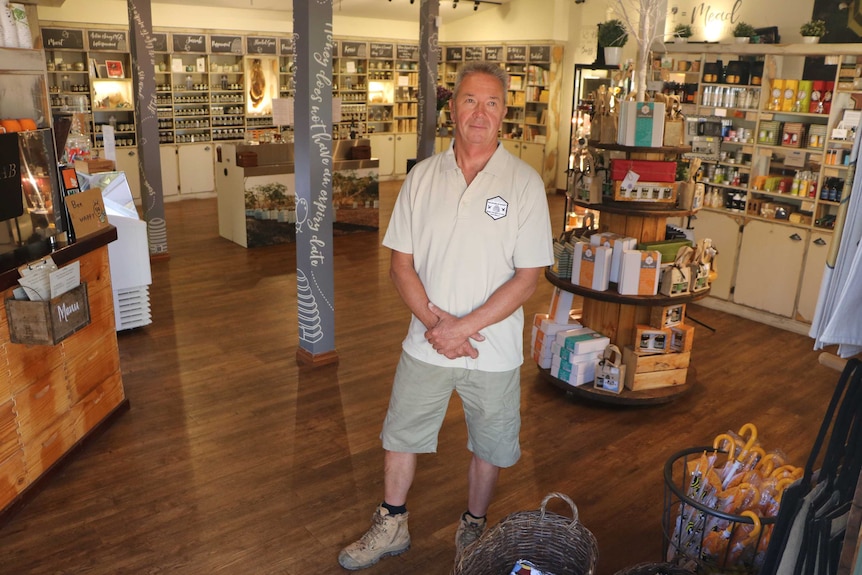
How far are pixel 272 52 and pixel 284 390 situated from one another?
8938mm

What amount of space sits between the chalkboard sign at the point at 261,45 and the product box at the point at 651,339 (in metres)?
9.37

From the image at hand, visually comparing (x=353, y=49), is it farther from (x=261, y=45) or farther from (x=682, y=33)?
(x=682, y=33)

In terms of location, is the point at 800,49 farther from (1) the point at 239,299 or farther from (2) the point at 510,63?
(2) the point at 510,63

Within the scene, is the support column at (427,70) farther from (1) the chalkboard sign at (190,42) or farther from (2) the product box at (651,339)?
(1) the chalkboard sign at (190,42)

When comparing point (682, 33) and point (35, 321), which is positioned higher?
point (682, 33)

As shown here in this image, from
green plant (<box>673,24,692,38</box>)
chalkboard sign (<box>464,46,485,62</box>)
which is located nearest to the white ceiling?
chalkboard sign (<box>464,46,485,62</box>)

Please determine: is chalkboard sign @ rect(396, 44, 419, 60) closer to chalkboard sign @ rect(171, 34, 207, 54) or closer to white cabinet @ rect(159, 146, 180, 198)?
chalkboard sign @ rect(171, 34, 207, 54)

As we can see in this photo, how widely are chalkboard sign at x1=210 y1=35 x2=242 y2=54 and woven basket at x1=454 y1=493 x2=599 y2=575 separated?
34.8 feet

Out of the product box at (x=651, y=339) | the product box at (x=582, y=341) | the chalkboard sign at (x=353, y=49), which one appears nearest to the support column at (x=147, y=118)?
the product box at (x=582, y=341)

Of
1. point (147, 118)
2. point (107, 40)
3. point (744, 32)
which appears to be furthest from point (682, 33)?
point (107, 40)

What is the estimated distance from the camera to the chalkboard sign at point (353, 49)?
13.1 metres

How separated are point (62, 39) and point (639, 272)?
30.1 feet

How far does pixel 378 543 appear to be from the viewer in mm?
2898

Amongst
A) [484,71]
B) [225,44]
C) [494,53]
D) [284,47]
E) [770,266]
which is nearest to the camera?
[484,71]
